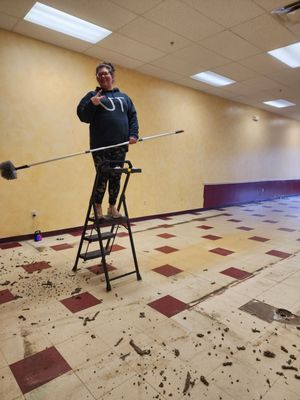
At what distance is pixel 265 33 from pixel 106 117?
2.42 metres

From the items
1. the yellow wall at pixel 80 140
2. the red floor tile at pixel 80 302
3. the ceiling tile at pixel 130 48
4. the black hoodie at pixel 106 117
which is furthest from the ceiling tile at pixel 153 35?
the red floor tile at pixel 80 302

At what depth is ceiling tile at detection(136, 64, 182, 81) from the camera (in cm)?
434

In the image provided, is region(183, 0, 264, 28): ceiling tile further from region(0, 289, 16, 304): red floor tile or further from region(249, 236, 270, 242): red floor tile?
Result: region(0, 289, 16, 304): red floor tile

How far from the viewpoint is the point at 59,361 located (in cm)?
134

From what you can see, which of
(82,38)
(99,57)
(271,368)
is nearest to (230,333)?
(271,368)

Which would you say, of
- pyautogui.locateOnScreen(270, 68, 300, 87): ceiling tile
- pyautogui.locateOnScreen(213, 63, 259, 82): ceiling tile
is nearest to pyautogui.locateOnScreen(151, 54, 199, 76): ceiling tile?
pyautogui.locateOnScreen(213, 63, 259, 82): ceiling tile

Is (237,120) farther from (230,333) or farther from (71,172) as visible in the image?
(230,333)

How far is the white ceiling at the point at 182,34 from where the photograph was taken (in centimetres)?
271

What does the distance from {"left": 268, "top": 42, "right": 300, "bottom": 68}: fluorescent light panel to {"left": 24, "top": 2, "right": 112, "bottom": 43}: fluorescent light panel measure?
2357mm

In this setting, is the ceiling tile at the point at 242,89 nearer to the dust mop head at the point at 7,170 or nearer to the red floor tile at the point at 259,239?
the red floor tile at the point at 259,239

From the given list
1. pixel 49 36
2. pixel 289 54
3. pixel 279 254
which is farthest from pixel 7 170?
pixel 289 54

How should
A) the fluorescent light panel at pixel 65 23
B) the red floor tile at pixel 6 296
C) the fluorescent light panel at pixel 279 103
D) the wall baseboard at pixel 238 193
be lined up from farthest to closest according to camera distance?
the fluorescent light panel at pixel 279 103
the wall baseboard at pixel 238 193
the fluorescent light panel at pixel 65 23
the red floor tile at pixel 6 296

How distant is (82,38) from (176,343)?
3.51 meters

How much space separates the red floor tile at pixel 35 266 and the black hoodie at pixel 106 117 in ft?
4.06
